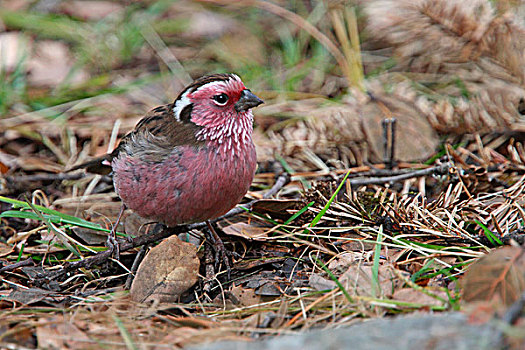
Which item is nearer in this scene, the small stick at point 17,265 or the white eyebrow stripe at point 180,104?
the small stick at point 17,265

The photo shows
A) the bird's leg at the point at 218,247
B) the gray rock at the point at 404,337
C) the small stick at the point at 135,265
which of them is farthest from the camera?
the bird's leg at the point at 218,247

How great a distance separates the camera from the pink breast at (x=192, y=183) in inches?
128

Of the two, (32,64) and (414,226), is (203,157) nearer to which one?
(414,226)

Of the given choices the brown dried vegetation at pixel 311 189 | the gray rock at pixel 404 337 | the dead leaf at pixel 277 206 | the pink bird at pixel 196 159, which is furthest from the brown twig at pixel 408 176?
the gray rock at pixel 404 337

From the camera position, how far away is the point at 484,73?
4.99 metres

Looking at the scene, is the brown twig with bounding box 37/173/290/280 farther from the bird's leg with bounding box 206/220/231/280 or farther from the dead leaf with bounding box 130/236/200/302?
the dead leaf with bounding box 130/236/200/302

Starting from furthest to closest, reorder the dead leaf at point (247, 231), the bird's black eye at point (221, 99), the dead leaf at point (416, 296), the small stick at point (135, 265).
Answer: the dead leaf at point (247, 231) → the bird's black eye at point (221, 99) → the small stick at point (135, 265) → the dead leaf at point (416, 296)

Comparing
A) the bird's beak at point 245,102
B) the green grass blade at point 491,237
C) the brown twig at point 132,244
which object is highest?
the bird's beak at point 245,102

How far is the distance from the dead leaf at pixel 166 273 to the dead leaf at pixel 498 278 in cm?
146

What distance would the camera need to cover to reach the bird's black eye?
3453 mm

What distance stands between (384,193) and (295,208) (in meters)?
0.57

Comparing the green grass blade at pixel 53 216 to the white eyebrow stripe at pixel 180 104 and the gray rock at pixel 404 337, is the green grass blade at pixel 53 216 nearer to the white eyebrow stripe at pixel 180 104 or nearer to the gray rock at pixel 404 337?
the white eyebrow stripe at pixel 180 104

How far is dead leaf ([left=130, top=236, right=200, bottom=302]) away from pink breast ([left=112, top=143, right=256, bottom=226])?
0.23m

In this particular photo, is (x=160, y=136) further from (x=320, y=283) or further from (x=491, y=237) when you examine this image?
(x=491, y=237)
